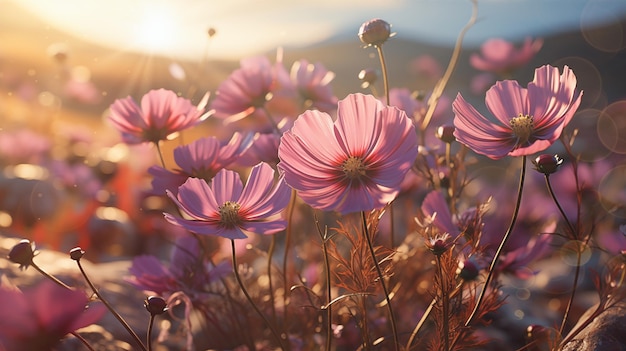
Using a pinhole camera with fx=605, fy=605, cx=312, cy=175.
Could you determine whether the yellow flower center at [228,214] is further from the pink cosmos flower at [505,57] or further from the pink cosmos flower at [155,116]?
the pink cosmos flower at [505,57]

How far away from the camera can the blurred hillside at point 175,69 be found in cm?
292

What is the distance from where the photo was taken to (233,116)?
1.01 metres

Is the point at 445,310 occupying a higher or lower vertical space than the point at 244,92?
lower

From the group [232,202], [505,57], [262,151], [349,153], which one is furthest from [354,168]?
[505,57]

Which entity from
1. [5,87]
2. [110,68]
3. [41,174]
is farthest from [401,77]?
[41,174]

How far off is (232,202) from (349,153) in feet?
0.46

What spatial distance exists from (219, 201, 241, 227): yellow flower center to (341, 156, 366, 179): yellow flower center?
0.13 metres

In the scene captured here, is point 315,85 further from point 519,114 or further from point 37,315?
point 37,315

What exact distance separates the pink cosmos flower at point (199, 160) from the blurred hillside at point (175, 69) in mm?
289

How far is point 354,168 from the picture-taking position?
24.3 inches

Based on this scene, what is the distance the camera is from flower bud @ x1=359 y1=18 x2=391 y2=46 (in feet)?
2.50

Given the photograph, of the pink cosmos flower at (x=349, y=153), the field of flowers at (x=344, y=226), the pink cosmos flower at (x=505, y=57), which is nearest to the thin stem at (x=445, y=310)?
the field of flowers at (x=344, y=226)

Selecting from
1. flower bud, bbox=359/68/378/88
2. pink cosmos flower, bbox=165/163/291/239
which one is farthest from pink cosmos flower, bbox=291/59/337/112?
pink cosmos flower, bbox=165/163/291/239

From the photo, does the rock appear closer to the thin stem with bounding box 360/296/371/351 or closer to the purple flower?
the thin stem with bounding box 360/296/371/351
